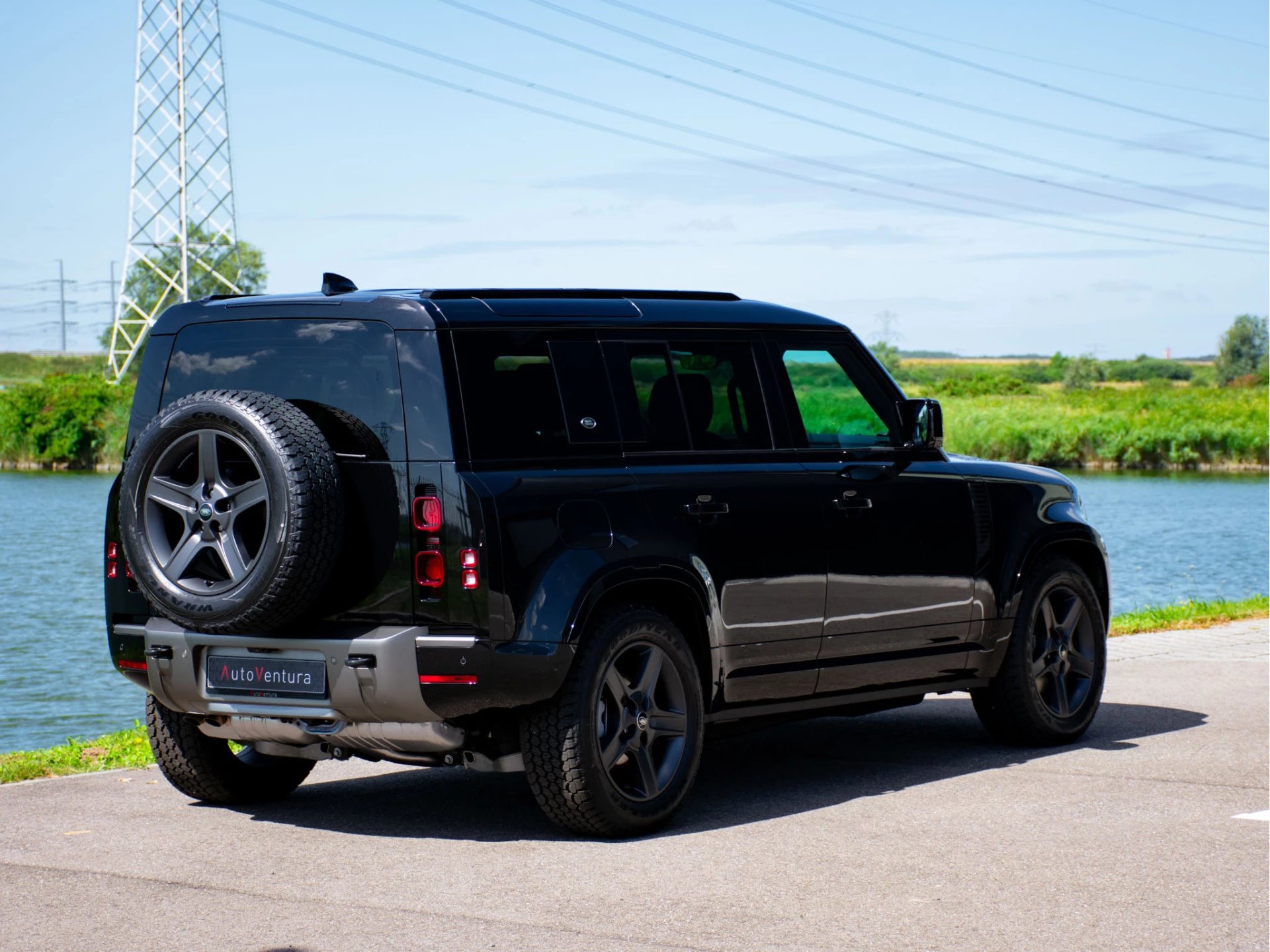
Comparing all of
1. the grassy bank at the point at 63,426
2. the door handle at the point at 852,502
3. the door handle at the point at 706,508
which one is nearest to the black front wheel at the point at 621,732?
the door handle at the point at 706,508

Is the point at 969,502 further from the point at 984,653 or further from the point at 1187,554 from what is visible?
the point at 1187,554

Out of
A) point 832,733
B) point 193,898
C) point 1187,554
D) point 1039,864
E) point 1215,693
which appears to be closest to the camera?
point 193,898

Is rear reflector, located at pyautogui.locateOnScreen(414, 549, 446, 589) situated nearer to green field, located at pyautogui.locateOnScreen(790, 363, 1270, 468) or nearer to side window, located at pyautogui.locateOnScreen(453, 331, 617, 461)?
side window, located at pyautogui.locateOnScreen(453, 331, 617, 461)

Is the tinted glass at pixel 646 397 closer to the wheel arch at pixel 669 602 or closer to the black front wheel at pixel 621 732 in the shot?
the wheel arch at pixel 669 602

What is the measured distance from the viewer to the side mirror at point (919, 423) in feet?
27.5

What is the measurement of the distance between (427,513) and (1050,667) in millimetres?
3977

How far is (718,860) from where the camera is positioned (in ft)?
21.0

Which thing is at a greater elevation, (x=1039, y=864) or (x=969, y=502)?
(x=969, y=502)

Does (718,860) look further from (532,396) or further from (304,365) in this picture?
(304,365)

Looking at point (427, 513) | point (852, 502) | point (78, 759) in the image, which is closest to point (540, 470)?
point (427, 513)

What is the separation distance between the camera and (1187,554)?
32562 mm

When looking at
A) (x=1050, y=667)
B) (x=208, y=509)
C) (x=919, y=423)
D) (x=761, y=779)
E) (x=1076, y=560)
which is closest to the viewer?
(x=208, y=509)

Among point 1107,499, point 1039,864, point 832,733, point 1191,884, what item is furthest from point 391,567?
point 1107,499

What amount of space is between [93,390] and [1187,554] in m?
43.8
